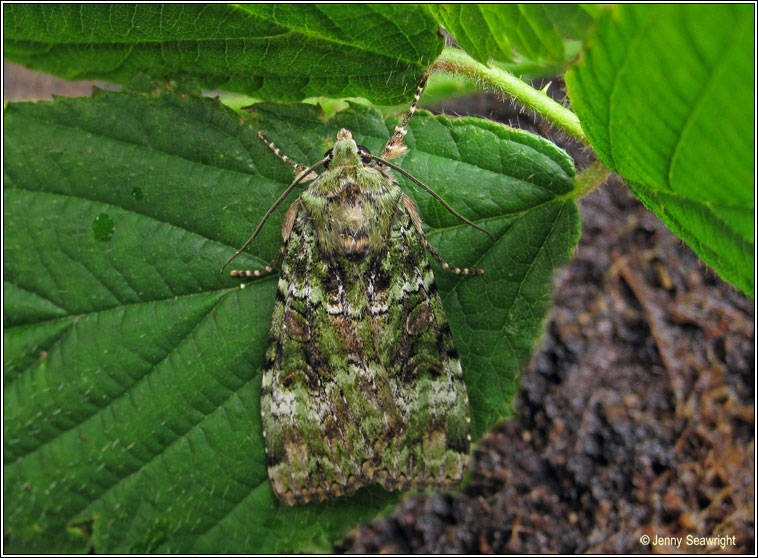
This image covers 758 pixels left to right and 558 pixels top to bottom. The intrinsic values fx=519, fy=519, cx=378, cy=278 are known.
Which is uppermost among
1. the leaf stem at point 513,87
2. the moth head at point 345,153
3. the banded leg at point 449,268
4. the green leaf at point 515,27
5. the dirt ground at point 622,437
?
the green leaf at point 515,27

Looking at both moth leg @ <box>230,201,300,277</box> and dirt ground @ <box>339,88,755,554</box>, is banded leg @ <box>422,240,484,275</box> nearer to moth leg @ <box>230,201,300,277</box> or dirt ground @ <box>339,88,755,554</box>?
moth leg @ <box>230,201,300,277</box>

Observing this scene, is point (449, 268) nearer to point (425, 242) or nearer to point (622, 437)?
point (425, 242)

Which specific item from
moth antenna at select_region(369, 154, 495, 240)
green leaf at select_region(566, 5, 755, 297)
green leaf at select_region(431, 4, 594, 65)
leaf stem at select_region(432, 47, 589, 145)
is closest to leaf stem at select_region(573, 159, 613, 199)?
leaf stem at select_region(432, 47, 589, 145)

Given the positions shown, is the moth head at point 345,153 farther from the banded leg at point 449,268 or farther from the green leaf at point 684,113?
the green leaf at point 684,113

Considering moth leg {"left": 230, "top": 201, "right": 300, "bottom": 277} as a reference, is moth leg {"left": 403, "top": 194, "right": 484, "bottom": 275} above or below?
above

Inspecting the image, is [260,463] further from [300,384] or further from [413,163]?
[413,163]

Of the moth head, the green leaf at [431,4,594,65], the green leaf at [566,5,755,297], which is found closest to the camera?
the green leaf at [566,5,755,297]

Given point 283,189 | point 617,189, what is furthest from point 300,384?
point 617,189

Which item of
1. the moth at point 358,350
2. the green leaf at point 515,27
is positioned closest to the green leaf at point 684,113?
the green leaf at point 515,27
